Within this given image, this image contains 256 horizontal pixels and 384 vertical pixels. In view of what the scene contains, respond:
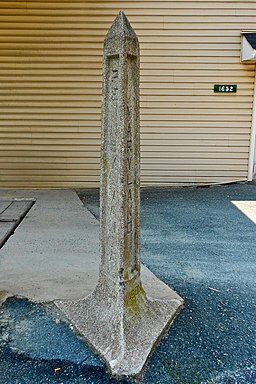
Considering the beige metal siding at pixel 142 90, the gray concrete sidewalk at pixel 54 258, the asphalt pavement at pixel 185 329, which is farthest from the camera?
the beige metal siding at pixel 142 90

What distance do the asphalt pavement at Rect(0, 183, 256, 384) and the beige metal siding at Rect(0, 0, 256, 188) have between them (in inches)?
107

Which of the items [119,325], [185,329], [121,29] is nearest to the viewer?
[121,29]

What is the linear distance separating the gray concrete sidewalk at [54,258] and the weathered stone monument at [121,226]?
0.51 metres

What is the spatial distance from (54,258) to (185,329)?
151 centimetres

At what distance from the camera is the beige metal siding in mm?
5934

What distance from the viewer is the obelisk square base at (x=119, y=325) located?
6.03ft

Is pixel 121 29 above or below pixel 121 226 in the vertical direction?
above

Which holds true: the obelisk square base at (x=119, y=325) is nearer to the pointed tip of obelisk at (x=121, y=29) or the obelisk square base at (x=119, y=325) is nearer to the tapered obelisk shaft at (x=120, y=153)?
the tapered obelisk shaft at (x=120, y=153)

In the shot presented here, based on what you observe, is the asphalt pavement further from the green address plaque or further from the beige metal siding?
the green address plaque

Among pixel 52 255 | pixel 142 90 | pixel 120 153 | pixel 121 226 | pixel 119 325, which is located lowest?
pixel 52 255

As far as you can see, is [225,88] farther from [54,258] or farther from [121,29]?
[121,29]

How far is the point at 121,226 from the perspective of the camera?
6.35 ft

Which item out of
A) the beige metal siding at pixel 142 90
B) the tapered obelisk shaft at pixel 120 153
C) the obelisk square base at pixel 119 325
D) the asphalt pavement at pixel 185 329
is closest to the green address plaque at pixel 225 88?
the beige metal siding at pixel 142 90

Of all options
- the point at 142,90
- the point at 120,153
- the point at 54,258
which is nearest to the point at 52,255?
the point at 54,258
